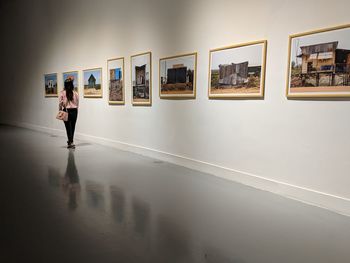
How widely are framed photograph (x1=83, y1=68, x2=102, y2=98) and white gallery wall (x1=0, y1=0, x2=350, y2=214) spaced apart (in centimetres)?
23

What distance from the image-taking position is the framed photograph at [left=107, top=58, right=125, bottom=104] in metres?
8.27

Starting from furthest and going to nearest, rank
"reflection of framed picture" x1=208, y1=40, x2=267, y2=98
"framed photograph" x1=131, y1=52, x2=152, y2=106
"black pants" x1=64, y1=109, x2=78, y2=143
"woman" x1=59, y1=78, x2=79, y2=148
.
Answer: "black pants" x1=64, y1=109, x2=78, y2=143, "woman" x1=59, y1=78, x2=79, y2=148, "framed photograph" x1=131, y1=52, x2=152, y2=106, "reflection of framed picture" x1=208, y1=40, x2=267, y2=98

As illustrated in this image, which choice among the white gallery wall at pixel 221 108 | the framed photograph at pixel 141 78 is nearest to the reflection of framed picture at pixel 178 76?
the white gallery wall at pixel 221 108

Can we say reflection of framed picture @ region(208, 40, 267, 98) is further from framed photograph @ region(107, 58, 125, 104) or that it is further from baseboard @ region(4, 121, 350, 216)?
framed photograph @ region(107, 58, 125, 104)

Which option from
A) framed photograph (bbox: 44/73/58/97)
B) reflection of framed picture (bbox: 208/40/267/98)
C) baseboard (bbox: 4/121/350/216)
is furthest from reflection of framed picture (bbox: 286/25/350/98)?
framed photograph (bbox: 44/73/58/97)

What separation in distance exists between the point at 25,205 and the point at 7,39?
13.7m

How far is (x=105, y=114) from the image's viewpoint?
29.9 feet

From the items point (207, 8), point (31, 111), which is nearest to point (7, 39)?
point (31, 111)

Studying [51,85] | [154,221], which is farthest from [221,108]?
[51,85]

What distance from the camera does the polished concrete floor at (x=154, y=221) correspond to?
285cm

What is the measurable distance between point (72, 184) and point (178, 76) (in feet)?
10.3

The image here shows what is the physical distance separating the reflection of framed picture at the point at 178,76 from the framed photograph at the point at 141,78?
46cm

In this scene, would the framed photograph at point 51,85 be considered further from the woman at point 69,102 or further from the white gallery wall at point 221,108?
the woman at point 69,102

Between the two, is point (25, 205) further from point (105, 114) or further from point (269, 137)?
point (105, 114)
